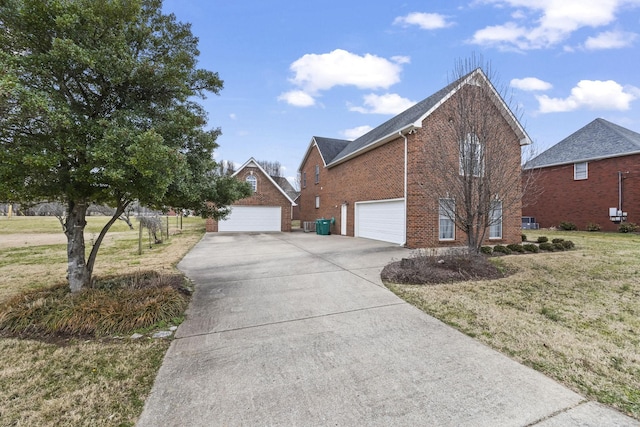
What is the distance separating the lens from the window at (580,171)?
19453mm

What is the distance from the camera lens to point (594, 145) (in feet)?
64.4

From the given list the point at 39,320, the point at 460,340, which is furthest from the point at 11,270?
the point at 460,340

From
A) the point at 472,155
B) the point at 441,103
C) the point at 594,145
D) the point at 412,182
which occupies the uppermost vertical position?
the point at 594,145

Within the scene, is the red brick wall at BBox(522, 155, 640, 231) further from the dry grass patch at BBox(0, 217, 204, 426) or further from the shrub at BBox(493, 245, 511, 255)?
the dry grass patch at BBox(0, 217, 204, 426)

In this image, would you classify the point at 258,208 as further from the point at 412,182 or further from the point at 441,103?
the point at 441,103

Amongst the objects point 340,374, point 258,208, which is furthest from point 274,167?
point 340,374

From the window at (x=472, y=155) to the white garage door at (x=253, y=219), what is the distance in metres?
15.6

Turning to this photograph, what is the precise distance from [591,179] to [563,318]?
68.2 feet

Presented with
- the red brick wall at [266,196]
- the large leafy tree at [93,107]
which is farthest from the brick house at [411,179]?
the large leafy tree at [93,107]

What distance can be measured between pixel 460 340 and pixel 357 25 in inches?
478

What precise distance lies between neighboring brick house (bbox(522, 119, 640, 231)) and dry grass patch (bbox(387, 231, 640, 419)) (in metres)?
12.1

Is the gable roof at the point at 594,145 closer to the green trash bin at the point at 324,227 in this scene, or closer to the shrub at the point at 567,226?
the shrub at the point at 567,226

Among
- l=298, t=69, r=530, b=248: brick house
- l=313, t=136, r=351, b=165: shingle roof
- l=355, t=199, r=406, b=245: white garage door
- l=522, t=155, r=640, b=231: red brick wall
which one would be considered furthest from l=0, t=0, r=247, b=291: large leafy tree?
l=522, t=155, r=640, b=231: red brick wall

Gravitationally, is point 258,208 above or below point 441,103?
below
